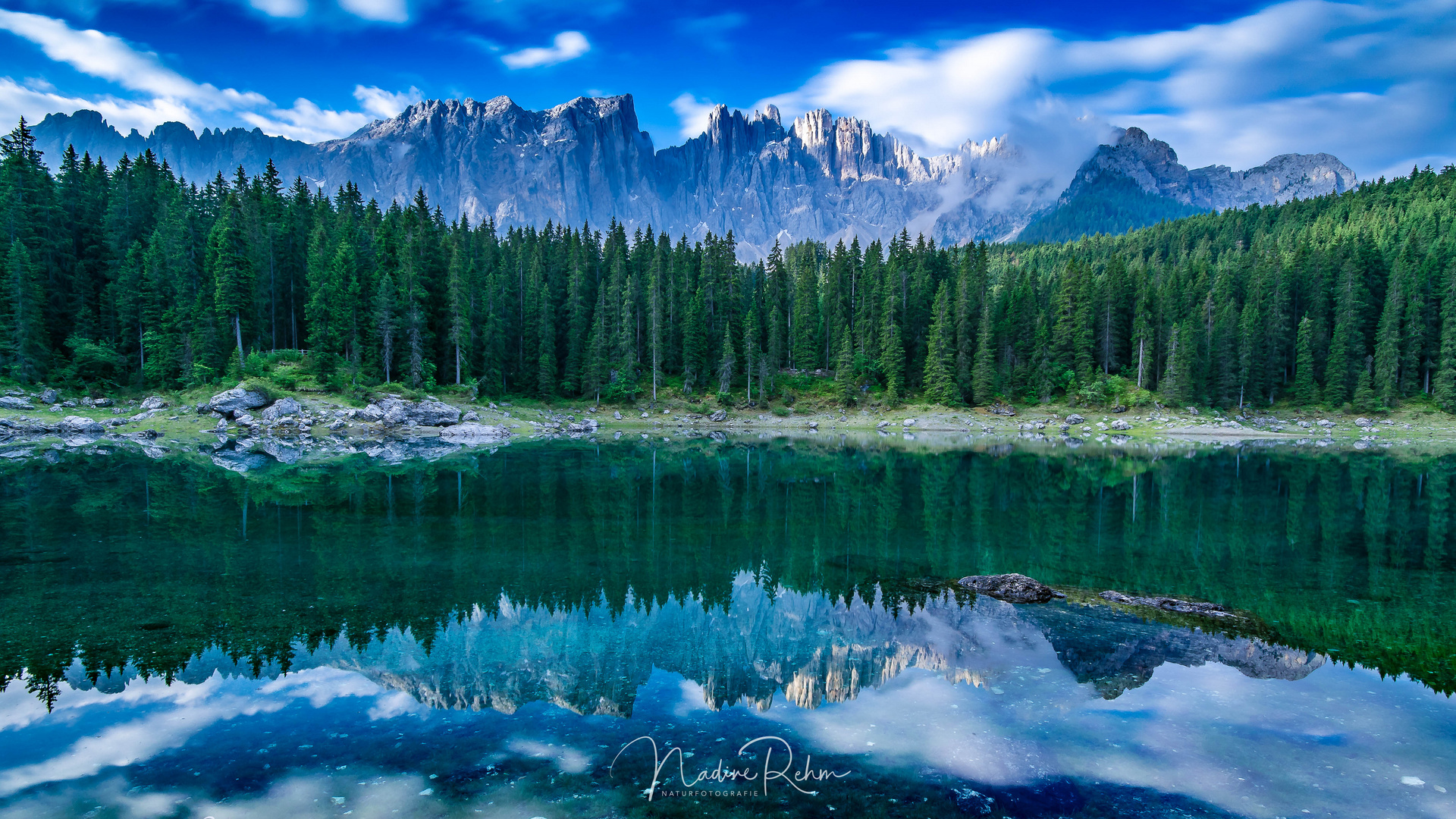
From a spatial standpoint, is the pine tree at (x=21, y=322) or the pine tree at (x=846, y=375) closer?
the pine tree at (x=21, y=322)

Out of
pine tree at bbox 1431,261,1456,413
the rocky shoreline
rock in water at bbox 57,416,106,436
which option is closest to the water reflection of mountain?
the rocky shoreline

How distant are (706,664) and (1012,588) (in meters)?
9.14

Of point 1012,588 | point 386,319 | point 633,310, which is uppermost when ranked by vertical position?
point 633,310

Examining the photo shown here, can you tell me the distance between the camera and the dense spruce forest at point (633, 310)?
6256cm

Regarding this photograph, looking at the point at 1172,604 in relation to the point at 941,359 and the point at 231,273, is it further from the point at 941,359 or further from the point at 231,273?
the point at 231,273

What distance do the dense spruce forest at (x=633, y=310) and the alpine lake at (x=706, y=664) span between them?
1652 inches

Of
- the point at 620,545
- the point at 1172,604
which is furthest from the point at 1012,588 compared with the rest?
the point at 620,545

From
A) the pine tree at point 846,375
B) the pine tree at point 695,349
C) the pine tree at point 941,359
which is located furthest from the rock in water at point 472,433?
the pine tree at point 941,359

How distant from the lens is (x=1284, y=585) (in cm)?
1823

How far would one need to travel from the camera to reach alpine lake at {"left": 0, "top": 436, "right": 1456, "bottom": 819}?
29.1 feet

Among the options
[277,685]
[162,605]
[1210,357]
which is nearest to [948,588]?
[277,685]

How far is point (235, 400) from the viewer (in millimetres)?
54938

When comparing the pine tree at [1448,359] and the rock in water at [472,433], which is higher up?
the pine tree at [1448,359]

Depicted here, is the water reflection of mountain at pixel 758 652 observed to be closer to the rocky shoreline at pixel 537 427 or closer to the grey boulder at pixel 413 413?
the rocky shoreline at pixel 537 427
